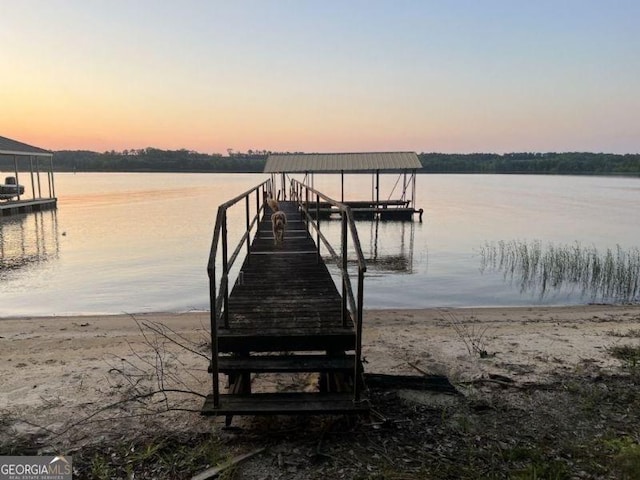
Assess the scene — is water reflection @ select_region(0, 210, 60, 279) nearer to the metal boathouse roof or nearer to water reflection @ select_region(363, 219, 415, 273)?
water reflection @ select_region(363, 219, 415, 273)

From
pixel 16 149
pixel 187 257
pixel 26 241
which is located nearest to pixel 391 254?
pixel 187 257

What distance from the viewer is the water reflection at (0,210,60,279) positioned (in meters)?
16.4

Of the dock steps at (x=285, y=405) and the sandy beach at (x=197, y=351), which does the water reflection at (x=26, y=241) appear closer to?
the sandy beach at (x=197, y=351)

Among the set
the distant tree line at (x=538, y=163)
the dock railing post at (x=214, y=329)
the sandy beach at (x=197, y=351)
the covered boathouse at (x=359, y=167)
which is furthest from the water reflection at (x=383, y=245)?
the distant tree line at (x=538, y=163)

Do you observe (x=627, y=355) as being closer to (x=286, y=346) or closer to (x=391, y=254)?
(x=286, y=346)

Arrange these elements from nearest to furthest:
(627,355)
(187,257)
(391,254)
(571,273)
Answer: (627,355)
(571,273)
(187,257)
(391,254)

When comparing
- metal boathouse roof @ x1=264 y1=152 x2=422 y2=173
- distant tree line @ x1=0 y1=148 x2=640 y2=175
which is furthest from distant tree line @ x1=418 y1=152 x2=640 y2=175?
metal boathouse roof @ x1=264 y1=152 x2=422 y2=173

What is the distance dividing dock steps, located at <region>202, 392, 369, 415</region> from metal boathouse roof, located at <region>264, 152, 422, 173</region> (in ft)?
93.6

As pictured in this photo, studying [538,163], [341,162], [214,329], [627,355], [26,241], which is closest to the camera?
[214,329]

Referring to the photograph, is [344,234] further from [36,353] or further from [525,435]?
[36,353]

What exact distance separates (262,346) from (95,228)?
24402mm

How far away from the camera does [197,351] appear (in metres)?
6.65

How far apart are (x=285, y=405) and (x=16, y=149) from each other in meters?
32.7

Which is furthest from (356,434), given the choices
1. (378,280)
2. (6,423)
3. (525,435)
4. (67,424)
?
(378,280)
